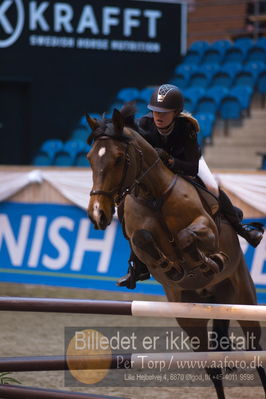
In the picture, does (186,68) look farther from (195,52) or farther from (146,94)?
(146,94)

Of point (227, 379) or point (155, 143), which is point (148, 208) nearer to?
point (155, 143)

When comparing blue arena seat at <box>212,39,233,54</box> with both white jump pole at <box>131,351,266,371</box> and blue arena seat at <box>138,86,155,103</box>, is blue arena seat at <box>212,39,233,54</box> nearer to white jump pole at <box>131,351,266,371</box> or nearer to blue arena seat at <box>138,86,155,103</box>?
blue arena seat at <box>138,86,155,103</box>

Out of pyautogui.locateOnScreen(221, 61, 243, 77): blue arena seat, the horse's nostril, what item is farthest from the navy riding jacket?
pyautogui.locateOnScreen(221, 61, 243, 77): blue arena seat

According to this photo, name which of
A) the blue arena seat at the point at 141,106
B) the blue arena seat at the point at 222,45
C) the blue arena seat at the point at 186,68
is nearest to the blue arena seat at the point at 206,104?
the blue arena seat at the point at 141,106

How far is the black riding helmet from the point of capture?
13.8 feet

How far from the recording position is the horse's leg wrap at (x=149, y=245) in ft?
12.9

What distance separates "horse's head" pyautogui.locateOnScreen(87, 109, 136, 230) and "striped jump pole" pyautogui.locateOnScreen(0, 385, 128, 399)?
83 cm

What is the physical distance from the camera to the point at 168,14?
48.4ft

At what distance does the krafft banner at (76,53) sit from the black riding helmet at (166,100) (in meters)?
9.82

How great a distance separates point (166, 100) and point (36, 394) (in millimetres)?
1855

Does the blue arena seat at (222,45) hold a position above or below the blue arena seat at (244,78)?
above

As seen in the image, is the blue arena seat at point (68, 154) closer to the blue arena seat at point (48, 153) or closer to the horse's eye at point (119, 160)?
the blue arena seat at point (48, 153)

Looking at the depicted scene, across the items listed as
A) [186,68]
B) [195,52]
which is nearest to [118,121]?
[186,68]

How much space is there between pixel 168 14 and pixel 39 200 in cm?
749
